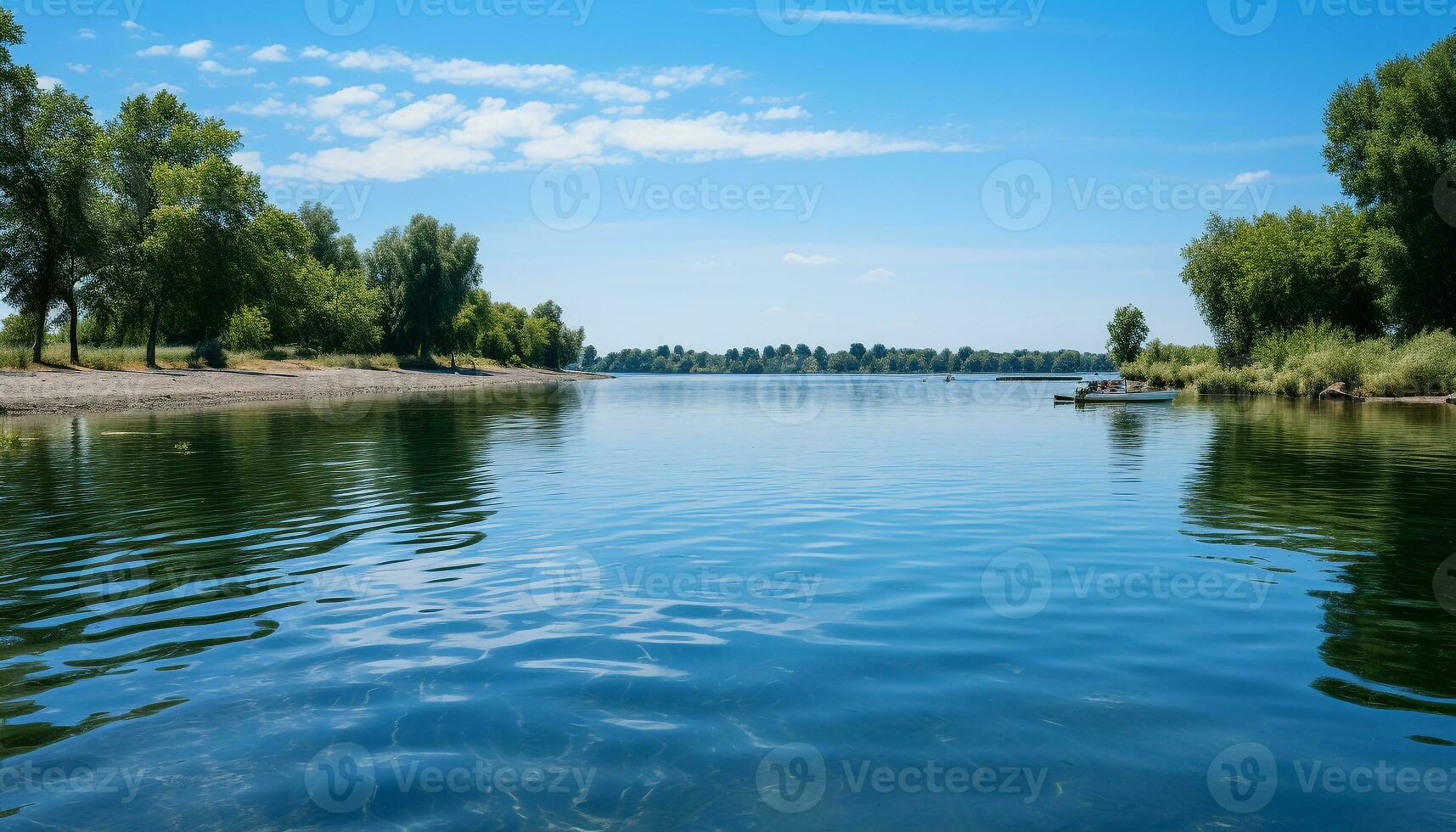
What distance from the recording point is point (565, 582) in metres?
11.6

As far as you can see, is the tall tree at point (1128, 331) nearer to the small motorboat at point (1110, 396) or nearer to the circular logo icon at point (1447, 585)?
the small motorboat at point (1110, 396)

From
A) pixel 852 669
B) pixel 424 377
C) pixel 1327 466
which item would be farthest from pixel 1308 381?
pixel 424 377

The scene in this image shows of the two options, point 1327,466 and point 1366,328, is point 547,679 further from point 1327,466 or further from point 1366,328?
point 1366,328

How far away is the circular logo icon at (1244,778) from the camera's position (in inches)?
216

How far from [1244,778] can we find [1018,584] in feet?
18.1

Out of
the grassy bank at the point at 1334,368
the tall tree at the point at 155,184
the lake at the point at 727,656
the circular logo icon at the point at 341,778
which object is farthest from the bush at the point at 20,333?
the grassy bank at the point at 1334,368

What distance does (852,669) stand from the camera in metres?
7.95

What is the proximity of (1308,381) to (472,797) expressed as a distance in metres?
82.2

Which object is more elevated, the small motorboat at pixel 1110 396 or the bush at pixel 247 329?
the bush at pixel 247 329

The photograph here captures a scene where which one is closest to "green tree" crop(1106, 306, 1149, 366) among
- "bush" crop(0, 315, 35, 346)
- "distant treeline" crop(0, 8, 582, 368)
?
"distant treeline" crop(0, 8, 582, 368)

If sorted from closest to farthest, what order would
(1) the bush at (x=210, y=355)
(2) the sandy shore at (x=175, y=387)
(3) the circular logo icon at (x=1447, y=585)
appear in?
(3) the circular logo icon at (x=1447, y=585) → (2) the sandy shore at (x=175, y=387) → (1) the bush at (x=210, y=355)

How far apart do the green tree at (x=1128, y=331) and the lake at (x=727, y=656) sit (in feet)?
375

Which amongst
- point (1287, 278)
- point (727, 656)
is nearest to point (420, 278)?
point (1287, 278)

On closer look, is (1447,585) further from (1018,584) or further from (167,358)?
(167,358)
